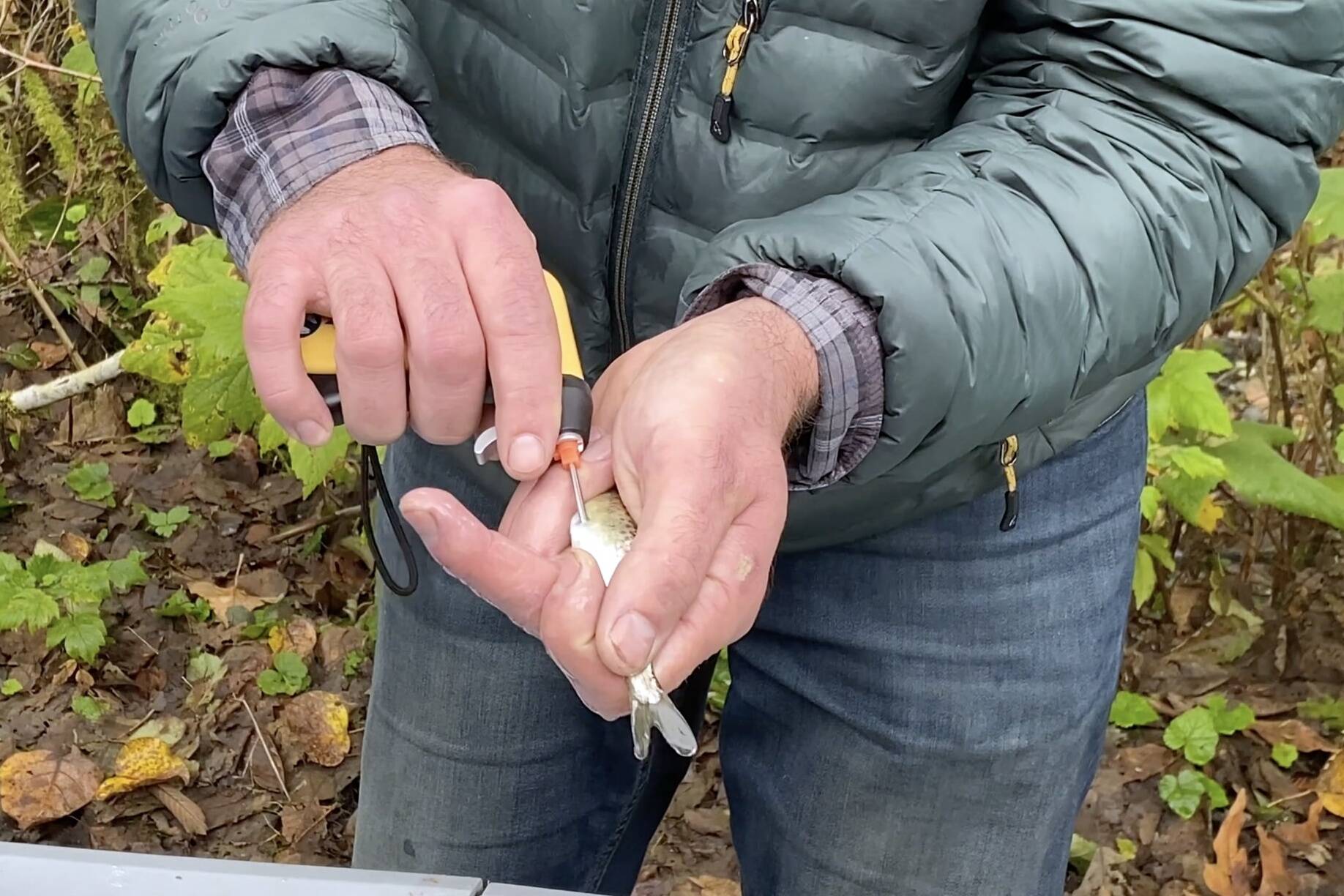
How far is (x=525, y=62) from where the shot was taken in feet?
3.88

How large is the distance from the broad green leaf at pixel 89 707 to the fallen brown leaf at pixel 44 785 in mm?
91

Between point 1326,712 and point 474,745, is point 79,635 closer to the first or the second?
point 474,745

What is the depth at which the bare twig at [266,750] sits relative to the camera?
7.85ft

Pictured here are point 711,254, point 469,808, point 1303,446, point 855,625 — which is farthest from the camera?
point 1303,446

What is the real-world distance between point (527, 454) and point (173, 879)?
401mm

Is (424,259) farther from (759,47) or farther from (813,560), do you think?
(813,560)

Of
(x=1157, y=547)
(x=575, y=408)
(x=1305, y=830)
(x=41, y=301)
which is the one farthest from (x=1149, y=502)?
(x=41, y=301)

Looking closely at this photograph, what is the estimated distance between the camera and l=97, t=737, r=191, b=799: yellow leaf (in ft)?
7.60

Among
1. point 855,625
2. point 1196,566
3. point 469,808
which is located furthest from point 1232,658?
point 469,808

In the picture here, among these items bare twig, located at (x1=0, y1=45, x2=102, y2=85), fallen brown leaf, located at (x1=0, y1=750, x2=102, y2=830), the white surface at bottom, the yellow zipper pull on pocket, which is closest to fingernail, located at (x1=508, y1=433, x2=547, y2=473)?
the white surface at bottom

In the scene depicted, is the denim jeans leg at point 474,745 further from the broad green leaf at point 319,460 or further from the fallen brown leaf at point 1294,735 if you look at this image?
the fallen brown leaf at point 1294,735

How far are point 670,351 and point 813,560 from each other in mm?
466

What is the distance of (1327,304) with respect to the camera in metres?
2.16

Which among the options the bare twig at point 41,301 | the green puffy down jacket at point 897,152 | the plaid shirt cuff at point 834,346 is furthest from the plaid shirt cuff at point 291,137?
the bare twig at point 41,301
